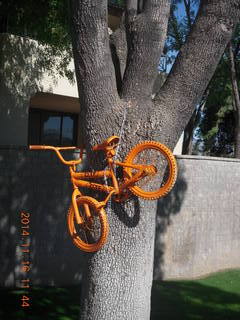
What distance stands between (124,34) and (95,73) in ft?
2.57

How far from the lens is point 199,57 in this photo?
10.9 feet

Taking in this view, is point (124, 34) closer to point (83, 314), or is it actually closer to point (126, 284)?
point (126, 284)

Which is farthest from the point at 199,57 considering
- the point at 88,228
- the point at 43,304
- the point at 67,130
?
the point at 67,130

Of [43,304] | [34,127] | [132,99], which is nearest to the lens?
[132,99]

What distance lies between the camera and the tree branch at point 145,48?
3.33 m

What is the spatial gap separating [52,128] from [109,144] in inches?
458

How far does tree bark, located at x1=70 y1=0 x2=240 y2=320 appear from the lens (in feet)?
10.7

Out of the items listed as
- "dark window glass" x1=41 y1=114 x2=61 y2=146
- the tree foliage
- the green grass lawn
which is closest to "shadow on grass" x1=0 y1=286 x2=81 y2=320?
the green grass lawn

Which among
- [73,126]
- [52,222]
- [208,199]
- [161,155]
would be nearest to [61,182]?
[52,222]

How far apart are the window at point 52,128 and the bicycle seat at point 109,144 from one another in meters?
10.8
